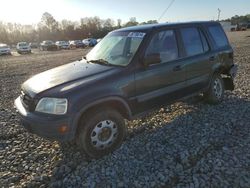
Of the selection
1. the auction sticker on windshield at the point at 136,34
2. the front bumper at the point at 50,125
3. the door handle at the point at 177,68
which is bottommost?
the front bumper at the point at 50,125

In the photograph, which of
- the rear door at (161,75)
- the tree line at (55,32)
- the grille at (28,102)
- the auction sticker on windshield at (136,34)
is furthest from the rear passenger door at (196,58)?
the tree line at (55,32)

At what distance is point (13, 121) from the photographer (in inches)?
257

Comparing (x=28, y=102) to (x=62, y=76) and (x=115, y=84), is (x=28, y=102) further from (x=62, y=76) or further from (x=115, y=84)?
(x=115, y=84)

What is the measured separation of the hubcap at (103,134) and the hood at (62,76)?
0.78m

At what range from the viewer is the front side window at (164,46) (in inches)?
196

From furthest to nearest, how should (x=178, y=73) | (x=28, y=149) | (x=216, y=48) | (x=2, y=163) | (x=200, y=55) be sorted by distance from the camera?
(x=216, y=48)
(x=200, y=55)
(x=178, y=73)
(x=28, y=149)
(x=2, y=163)

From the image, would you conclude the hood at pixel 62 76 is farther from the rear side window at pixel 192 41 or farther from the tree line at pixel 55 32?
the tree line at pixel 55 32

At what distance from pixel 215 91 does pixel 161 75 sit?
2.21 meters

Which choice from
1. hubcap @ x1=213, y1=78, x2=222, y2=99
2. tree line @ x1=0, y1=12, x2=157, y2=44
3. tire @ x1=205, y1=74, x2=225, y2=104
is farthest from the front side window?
tree line @ x1=0, y1=12, x2=157, y2=44

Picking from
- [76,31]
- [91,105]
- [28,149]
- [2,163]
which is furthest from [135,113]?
[76,31]

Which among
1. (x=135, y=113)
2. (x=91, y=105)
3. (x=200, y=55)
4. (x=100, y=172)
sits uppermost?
(x=200, y=55)

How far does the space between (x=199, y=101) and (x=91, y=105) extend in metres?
3.73

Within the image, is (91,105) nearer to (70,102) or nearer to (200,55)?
(70,102)

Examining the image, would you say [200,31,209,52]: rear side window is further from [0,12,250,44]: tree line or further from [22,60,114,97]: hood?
[0,12,250,44]: tree line
